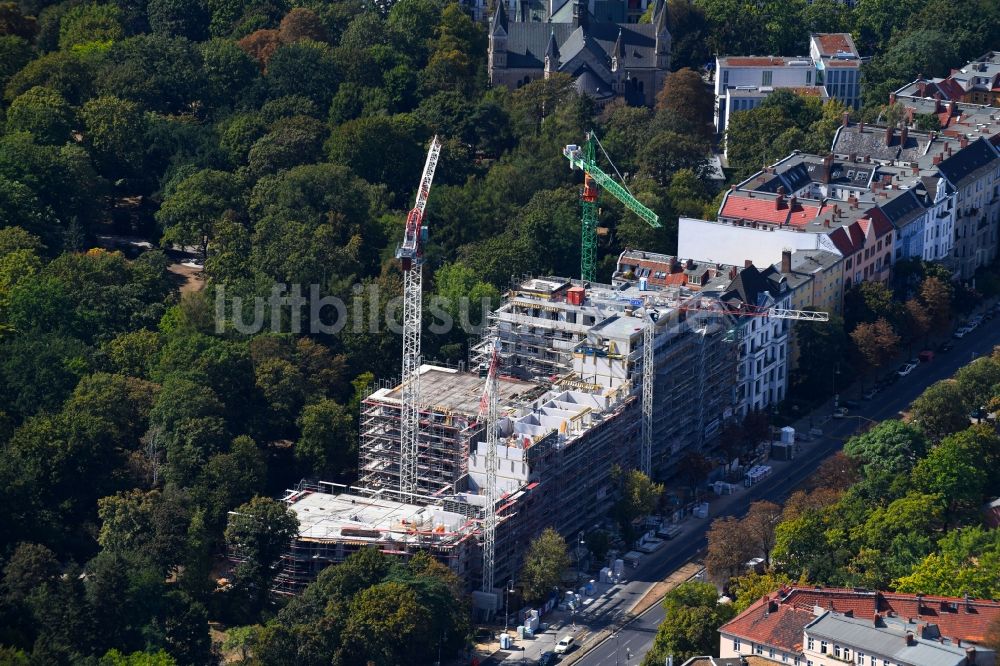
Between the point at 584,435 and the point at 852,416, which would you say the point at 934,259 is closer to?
the point at 852,416

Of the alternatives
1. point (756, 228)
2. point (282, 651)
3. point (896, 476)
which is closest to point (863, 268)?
point (756, 228)

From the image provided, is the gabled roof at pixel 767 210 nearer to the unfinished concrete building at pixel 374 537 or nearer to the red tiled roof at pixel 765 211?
the red tiled roof at pixel 765 211

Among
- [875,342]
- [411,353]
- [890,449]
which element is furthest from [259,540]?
[875,342]

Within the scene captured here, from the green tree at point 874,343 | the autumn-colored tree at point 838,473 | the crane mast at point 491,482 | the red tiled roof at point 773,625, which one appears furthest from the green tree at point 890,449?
the crane mast at point 491,482

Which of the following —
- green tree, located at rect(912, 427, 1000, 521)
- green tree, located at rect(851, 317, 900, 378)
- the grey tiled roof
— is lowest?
the grey tiled roof

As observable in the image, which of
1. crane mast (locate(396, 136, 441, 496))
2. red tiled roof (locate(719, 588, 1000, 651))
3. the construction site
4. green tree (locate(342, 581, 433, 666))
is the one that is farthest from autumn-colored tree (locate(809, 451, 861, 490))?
green tree (locate(342, 581, 433, 666))

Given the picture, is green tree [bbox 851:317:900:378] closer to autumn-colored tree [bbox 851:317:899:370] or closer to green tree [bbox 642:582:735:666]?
autumn-colored tree [bbox 851:317:899:370]

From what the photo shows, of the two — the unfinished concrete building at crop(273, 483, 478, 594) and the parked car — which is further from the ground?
the unfinished concrete building at crop(273, 483, 478, 594)
